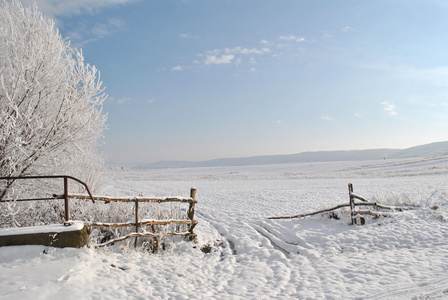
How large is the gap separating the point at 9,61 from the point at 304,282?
313 inches

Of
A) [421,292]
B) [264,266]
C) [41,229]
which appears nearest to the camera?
[421,292]

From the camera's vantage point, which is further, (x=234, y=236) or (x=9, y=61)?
(x=234, y=236)

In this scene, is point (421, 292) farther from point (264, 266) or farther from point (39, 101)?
point (39, 101)

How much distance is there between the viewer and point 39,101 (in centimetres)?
700

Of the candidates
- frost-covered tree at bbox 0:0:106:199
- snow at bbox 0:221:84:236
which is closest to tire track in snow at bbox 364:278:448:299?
snow at bbox 0:221:84:236

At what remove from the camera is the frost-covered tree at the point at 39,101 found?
661 cm

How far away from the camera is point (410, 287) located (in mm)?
5324

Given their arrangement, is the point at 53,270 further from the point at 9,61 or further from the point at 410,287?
the point at 410,287

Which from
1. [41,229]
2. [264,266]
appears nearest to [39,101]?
[41,229]

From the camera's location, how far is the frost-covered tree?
21.7 ft

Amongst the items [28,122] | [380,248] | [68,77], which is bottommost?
[380,248]

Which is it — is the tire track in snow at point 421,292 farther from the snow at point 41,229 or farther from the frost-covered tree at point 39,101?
the frost-covered tree at point 39,101

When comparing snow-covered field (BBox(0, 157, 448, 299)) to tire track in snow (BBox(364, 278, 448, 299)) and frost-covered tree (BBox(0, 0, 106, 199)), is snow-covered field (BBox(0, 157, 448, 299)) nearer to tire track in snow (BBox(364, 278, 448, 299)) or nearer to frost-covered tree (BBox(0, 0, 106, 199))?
tire track in snow (BBox(364, 278, 448, 299))

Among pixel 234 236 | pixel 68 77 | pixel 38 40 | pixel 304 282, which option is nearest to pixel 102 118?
pixel 68 77
